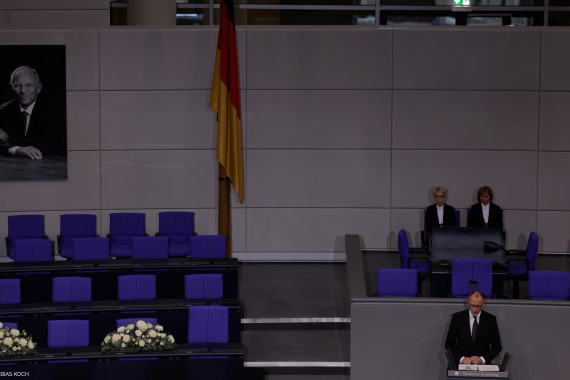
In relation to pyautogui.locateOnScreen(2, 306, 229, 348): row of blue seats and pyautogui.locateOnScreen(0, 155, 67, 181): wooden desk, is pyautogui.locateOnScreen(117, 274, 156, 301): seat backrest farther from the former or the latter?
pyautogui.locateOnScreen(0, 155, 67, 181): wooden desk

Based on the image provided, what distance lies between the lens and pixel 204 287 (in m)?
6.94

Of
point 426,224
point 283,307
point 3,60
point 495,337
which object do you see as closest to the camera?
point 495,337

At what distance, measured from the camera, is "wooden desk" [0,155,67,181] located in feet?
30.6

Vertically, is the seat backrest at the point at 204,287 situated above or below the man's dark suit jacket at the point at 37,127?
below

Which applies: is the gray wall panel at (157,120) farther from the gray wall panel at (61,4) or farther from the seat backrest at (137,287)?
the seat backrest at (137,287)

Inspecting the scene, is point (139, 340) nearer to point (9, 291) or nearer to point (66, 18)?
point (9, 291)

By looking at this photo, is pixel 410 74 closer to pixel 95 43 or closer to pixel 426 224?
pixel 426 224

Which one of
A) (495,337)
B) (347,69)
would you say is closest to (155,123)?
(347,69)

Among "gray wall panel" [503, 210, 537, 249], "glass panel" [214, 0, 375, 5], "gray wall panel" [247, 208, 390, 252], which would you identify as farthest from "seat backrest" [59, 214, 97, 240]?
"gray wall panel" [503, 210, 537, 249]

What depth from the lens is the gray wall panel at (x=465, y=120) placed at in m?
9.35

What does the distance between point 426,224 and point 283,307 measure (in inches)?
85.8

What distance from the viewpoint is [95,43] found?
9320 millimetres

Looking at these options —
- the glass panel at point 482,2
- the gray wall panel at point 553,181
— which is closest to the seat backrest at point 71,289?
the glass panel at point 482,2

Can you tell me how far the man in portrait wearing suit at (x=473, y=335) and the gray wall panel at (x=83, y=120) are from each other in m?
6.16
